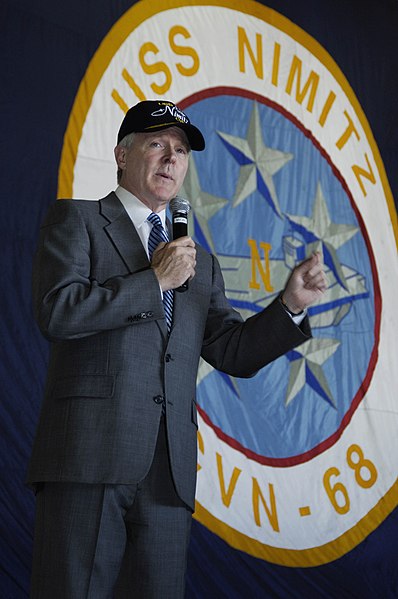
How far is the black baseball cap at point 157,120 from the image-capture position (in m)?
1.76

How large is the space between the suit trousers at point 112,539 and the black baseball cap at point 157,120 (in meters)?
0.67

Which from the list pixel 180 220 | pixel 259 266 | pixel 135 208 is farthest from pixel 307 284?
pixel 259 266

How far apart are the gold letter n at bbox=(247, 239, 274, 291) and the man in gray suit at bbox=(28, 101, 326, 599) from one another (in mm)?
1670

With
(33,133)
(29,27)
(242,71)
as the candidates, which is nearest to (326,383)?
(242,71)

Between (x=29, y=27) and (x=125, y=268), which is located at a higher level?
(x=29, y=27)

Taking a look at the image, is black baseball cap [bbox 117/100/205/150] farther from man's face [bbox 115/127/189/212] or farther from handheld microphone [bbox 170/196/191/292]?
handheld microphone [bbox 170/196/191/292]

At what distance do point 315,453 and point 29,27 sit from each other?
205 centimetres

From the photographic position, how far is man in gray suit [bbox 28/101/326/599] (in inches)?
56.5

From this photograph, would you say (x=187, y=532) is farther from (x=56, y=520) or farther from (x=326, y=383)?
(x=326, y=383)

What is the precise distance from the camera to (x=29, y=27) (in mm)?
2811

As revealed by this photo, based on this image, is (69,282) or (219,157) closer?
(69,282)

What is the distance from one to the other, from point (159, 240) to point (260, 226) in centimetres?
178

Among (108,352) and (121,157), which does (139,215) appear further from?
(108,352)

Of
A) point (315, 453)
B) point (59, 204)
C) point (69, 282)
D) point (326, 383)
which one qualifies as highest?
point (59, 204)
